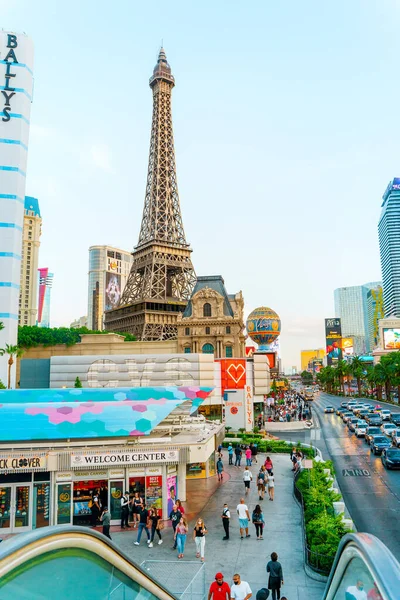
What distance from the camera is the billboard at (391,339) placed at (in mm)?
121688

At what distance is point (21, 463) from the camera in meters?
18.6

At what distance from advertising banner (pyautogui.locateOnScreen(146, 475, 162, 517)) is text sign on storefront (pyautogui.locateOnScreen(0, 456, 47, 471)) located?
13.4ft

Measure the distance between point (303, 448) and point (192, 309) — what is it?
41.8 metres

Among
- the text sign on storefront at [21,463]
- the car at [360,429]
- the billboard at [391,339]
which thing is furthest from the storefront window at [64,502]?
the billboard at [391,339]

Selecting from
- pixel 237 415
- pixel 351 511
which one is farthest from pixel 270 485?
pixel 237 415

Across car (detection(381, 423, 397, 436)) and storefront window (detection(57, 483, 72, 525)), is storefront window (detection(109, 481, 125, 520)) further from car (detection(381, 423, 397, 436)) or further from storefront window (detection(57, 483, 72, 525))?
car (detection(381, 423, 397, 436))

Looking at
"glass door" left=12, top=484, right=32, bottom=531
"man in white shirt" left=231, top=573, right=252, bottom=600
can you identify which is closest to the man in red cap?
"man in white shirt" left=231, top=573, right=252, bottom=600

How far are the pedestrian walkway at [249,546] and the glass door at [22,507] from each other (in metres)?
3.34

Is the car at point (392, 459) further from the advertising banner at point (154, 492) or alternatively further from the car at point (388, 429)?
the advertising banner at point (154, 492)

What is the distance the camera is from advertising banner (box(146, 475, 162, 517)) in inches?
778

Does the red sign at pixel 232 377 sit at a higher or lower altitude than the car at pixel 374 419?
higher

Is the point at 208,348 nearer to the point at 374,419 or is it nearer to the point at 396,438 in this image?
the point at 374,419

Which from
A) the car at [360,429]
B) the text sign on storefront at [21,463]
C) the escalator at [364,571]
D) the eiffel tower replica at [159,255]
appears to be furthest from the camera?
the eiffel tower replica at [159,255]

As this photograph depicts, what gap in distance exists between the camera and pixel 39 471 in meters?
18.9
